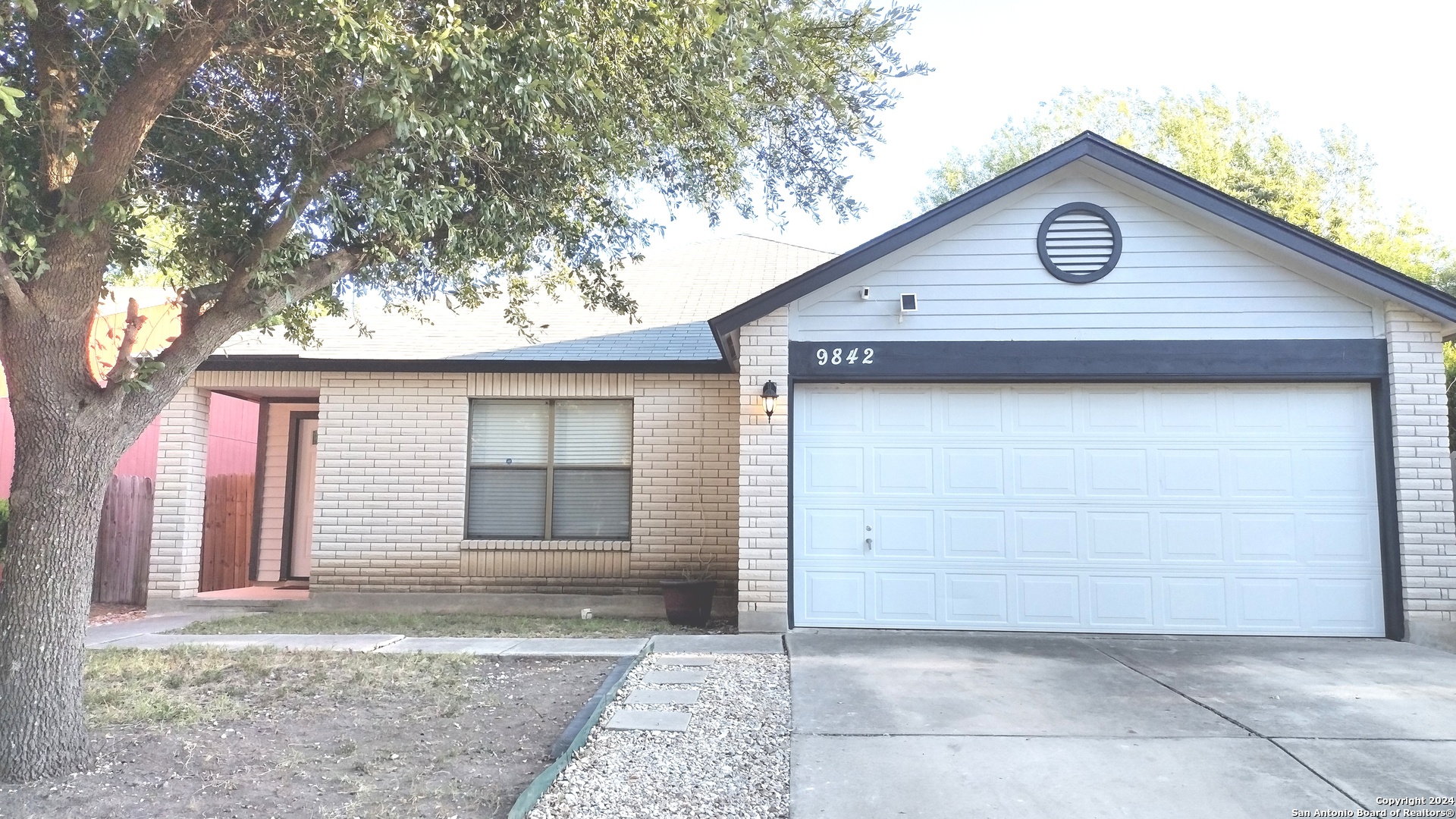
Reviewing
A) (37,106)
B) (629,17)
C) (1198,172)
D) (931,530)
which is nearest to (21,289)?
(37,106)

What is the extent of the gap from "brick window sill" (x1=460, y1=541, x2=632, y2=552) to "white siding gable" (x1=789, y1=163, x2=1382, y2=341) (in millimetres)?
3509

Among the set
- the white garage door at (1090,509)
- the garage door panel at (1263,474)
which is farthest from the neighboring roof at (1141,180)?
the garage door panel at (1263,474)

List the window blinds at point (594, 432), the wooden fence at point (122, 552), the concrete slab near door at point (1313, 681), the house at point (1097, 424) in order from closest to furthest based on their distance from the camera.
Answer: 1. the concrete slab near door at point (1313, 681)
2. the house at point (1097, 424)
3. the window blinds at point (594, 432)
4. the wooden fence at point (122, 552)

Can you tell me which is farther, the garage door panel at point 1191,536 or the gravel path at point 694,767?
the garage door panel at point 1191,536

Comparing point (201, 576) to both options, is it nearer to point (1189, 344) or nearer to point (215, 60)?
point (215, 60)

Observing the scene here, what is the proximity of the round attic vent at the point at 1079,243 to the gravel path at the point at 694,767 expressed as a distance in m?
4.89

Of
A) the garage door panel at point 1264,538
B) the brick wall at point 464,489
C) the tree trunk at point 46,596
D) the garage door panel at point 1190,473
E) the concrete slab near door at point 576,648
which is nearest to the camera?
the tree trunk at point 46,596

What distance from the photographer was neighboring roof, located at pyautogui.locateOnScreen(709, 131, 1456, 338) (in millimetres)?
7730

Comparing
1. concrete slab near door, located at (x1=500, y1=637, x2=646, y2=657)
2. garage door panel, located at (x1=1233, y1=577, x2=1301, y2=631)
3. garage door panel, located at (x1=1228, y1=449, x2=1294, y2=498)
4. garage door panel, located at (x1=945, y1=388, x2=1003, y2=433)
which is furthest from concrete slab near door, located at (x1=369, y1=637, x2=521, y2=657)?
garage door panel, located at (x1=1228, y1=449, x2=1294, y2=498)

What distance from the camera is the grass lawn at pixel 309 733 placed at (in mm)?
Answer: 4266

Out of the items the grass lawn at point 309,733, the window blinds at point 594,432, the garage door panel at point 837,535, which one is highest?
the window blinds at point 594,432

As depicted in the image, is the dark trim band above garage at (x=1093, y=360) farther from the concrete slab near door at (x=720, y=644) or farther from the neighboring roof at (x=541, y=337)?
the concrete slab near door at (x=720, y=644)

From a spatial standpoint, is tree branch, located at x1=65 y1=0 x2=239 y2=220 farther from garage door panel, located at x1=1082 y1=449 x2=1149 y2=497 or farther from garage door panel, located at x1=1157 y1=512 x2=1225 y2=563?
garage door panel, located at x1=1157 y1=512 x2=1225 y2=563

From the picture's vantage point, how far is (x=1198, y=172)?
83.4 feet
